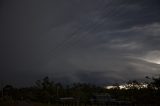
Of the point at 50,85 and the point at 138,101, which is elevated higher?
the point at 50,85

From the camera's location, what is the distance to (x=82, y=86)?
200ft

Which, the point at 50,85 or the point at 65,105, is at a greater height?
the point at 50,85

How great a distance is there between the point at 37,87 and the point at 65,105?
25478mm

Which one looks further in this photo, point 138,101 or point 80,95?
point 80,95

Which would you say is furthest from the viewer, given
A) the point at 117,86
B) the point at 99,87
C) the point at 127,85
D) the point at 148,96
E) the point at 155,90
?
the point at 99,87

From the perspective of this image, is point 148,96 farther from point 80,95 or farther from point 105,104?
point 80,95

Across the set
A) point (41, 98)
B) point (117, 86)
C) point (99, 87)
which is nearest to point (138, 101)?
point (41, 98)

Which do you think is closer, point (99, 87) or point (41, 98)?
point (41, 98)

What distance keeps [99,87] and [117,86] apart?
18.0 ft

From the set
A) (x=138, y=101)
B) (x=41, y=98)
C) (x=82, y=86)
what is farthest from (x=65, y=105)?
(x=82, y=86)

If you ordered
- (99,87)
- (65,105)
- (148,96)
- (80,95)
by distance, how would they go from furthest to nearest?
1. (99,87)
2. (80,95)
3. (148,96)
4. (65,105)

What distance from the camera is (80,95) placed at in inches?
1747

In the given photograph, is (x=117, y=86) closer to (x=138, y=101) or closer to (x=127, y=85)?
(x=127, y=85)

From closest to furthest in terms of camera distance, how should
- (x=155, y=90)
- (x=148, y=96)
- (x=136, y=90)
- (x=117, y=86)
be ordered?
(x=148, y=96) → (x=155, y=90) → (x=136, y=90) → (x=117, y=86)
